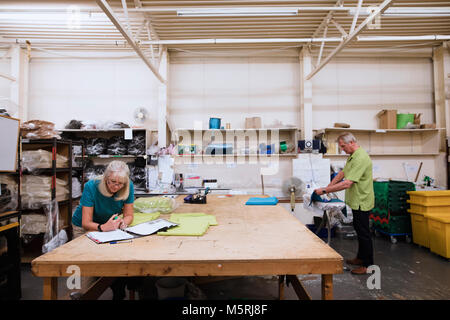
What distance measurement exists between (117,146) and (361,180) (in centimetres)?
A: 423

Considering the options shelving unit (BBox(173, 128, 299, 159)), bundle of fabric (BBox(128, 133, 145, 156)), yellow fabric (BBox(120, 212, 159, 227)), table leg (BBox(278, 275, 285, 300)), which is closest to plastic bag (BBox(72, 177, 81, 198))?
bundle of fabric (BBox(128, 133, 145, 156))

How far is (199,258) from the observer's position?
1.21m

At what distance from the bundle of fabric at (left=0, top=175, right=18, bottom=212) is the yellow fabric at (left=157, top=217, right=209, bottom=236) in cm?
233

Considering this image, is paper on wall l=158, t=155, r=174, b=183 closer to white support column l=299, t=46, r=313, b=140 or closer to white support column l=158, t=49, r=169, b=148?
white support column l=158, t=49, r=169, b=148

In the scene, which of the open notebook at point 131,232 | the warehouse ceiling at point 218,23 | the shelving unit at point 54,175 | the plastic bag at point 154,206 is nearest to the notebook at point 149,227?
the open notebook at point 131,232

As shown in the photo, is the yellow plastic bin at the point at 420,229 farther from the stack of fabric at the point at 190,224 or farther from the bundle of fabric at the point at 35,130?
the bundle of fabric at the point at 35,130

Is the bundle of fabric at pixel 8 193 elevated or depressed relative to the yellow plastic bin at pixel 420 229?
elevated

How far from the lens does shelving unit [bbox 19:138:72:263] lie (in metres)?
3.29

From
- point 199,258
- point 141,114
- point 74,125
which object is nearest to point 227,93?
point 141,114

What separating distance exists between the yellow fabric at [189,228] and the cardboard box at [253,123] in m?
3.29

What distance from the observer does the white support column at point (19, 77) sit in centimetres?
494

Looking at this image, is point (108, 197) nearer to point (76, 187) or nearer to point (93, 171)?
point (76, 187)

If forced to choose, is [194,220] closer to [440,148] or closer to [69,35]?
[69,35]
